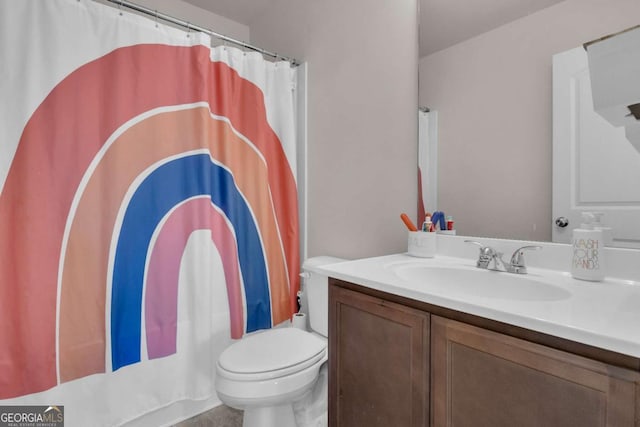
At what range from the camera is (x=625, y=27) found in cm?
87

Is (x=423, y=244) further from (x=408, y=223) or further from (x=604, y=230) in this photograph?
(x=604, y=230)

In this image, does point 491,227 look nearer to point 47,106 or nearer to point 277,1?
point 47,106

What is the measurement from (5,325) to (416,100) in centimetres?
182

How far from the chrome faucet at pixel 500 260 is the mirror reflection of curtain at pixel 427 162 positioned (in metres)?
0.29

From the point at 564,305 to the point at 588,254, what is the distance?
0.30 m

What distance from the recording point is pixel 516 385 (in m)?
0.62

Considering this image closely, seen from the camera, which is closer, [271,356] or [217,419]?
[271,356]

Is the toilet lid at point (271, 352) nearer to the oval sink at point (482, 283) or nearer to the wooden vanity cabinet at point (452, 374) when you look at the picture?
the wooden vanity cabinet at point (452, 374)

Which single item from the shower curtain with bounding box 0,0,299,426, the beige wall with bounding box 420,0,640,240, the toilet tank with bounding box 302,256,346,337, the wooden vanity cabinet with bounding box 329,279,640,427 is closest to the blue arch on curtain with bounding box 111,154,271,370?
the shower curtain with bounding box 0,0,299,426

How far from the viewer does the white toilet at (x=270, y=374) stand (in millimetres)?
1112

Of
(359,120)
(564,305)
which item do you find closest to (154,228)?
(359,120)

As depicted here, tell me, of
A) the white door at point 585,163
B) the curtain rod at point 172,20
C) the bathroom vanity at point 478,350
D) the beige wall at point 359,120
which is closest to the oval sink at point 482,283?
the bathroom vanity at point 478,350

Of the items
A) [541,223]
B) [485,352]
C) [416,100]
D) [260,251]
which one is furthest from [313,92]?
[485,352]

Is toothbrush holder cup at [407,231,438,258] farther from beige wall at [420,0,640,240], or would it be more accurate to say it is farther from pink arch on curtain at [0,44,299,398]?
pink arch on curtain at [0,44,299,398]
